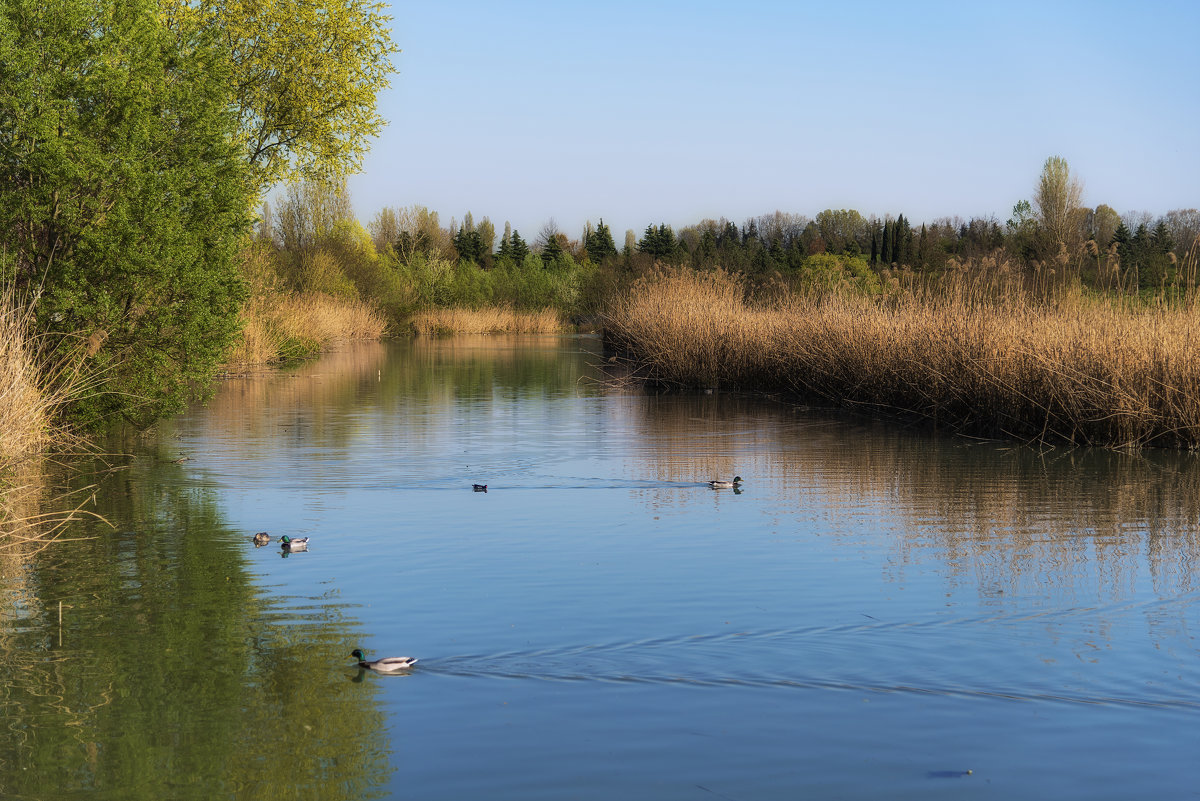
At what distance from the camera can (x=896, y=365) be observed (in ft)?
63.3

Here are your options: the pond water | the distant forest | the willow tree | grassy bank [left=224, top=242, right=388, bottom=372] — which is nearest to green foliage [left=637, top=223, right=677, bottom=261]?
the distant forest

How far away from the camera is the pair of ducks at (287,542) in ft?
29.2

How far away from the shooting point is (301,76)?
26.6m

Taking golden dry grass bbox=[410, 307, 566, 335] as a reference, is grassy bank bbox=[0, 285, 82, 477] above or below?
below

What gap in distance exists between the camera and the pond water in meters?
4.91

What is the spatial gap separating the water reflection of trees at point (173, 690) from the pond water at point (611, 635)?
0.02 m

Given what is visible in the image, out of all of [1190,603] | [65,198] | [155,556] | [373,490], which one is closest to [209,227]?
[65,198]

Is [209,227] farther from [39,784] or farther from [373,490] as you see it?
[39,784]

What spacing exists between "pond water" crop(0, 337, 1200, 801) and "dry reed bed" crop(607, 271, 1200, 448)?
1.57 meters

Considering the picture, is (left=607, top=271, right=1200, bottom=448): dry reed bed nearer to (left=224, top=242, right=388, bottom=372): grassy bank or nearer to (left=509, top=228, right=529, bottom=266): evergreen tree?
(left=224, top=242, right=388, bottom=372): grassy bank

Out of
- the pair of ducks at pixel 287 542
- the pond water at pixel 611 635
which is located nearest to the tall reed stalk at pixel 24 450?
the pond water at pixel 611 635

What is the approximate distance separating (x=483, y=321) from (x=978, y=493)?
53.2 m

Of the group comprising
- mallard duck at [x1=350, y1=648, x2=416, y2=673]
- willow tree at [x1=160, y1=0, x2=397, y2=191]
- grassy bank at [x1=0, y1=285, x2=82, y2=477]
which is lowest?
mallard duck at [x1=350, y1=648, x2=416, y2=673]

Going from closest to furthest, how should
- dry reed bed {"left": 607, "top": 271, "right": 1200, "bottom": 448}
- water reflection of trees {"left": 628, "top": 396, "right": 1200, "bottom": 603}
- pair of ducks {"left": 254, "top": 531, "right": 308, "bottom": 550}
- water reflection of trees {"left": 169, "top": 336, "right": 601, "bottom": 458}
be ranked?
water reflection of trees {"left": 628, "top": 396, "right": 1200, "bottom": 603}
pair of ducks {"left": 254, "top": 531, "right": 308, "bottom": 550}
dry reed bed {"left": 607, "top": 271, "right": 1200, "bottom": 448}
water reflection of trees {"left": 169, "top": 336, "right": 601, "bottom": 458}
